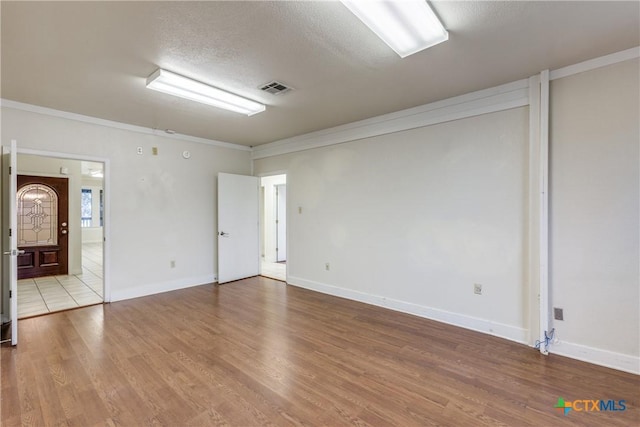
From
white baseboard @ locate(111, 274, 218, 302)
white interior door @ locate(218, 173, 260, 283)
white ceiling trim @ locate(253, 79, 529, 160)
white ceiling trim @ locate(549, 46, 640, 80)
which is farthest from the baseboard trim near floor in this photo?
white ceiling trim @ locate(549, 46, 640, 80)

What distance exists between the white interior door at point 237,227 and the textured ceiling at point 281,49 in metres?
2.12

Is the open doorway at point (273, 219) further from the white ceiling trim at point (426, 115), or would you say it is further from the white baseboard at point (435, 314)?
the white baseboard at point (435, 314)

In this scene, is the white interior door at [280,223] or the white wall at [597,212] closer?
the white wall at [597,212]

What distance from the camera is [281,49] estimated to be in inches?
92.7

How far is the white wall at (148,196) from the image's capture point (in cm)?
380

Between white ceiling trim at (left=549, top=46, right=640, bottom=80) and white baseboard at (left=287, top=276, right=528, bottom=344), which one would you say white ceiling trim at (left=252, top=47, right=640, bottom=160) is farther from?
white baseboard at (left=287, top=276, right=528, bottom=344)

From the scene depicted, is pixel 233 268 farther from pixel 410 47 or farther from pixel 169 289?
pixel 410 47

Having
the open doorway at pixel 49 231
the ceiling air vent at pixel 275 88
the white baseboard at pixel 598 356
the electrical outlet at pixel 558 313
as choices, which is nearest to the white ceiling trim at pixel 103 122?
the open doorway at pixel 49 231

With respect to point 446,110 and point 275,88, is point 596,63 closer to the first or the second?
point 446,110

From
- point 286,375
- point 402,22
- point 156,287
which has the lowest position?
point 286,375

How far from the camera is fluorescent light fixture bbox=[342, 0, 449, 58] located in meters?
1.83

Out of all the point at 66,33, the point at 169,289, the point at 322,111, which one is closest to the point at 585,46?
the point at 322,111

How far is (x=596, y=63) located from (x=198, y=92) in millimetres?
3737

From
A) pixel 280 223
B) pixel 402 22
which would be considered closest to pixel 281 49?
pixel 402 22
